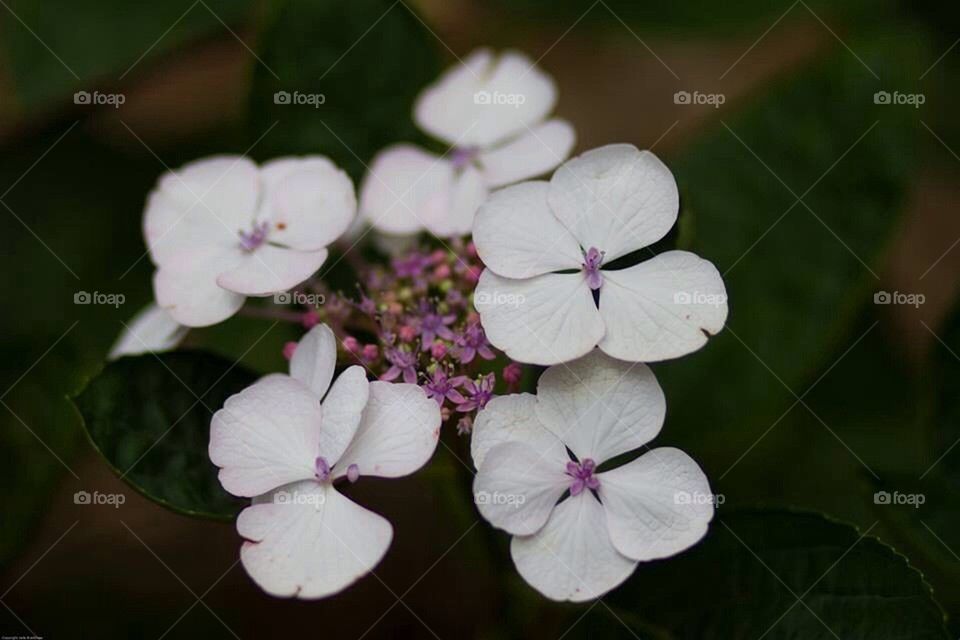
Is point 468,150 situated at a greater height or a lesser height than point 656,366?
greater

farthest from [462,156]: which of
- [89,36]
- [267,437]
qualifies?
[89,36]

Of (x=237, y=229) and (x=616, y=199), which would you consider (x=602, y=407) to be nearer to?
(x=616, y=199)

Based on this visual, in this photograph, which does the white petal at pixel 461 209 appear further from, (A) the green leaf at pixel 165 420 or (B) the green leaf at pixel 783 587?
(B) the green leaf at pixel 783 587

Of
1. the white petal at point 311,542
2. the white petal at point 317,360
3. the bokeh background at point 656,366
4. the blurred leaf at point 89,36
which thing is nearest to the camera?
the white petal at point 311,542

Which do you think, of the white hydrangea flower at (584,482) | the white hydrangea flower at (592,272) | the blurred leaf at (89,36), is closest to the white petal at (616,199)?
the white hydrangea flower at (592,272)

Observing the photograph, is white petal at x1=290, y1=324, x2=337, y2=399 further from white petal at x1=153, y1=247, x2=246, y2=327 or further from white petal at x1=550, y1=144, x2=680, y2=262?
white petal at x1=550, y1=144, x2=680, y2=262

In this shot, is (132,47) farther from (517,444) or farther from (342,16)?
(517,444)
